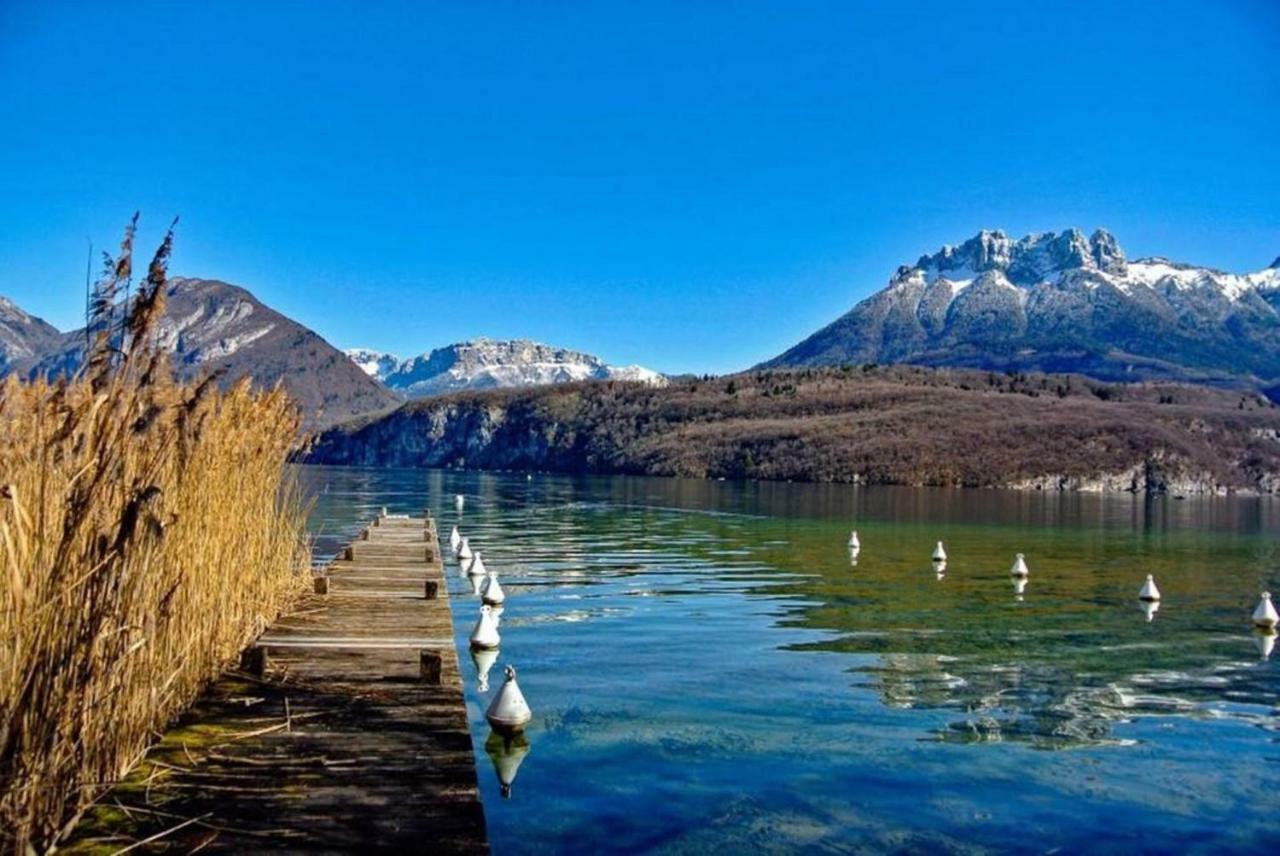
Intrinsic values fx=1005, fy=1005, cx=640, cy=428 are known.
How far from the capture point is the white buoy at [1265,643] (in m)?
19.0

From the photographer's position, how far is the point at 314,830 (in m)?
6.19

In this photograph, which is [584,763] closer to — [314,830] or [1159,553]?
[314,830]

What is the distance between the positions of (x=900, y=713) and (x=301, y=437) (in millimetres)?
8899

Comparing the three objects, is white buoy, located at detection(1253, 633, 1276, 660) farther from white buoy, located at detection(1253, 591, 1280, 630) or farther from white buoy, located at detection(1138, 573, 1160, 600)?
white buoy, located at detection(1138, 573, 1160, 600)

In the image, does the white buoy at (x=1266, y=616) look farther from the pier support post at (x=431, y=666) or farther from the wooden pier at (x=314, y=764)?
the pier support post at (x=431, y=666)

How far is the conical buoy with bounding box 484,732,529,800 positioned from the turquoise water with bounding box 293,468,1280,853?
0.06 m

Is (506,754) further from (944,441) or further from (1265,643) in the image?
(944,441)

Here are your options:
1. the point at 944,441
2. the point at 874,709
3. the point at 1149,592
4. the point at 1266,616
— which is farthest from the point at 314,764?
the point at 944,441

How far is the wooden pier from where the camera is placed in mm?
6070

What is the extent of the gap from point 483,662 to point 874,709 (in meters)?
6.43

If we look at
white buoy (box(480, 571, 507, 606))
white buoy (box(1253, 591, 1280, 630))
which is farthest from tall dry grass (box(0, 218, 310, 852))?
white buoy (box(1253, 591, 1280, 630))

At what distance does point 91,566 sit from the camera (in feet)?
17.6

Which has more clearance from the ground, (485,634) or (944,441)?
(944,441)

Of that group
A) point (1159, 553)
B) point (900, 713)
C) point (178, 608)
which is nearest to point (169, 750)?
point (178, 608)
